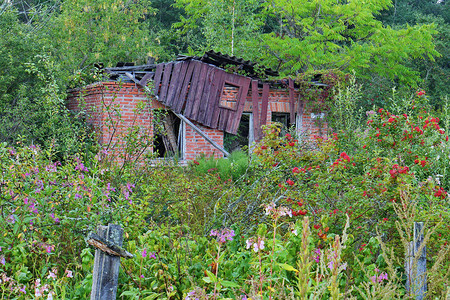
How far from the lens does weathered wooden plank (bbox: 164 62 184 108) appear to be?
12672 millimetres

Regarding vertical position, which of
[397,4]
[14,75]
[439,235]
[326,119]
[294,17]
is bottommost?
[439,235]

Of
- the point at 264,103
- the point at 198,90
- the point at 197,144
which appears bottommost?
the point at 197,144

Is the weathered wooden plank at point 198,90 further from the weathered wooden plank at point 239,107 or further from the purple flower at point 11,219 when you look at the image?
the purple flower at point 11,219

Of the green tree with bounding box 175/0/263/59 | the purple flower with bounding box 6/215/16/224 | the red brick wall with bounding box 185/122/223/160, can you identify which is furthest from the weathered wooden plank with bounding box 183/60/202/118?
the purple flower with bounding box 6/215/16/224

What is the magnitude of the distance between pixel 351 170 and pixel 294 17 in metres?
14.0

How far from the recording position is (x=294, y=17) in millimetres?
18969

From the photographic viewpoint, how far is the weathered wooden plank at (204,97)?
12781 millimetres

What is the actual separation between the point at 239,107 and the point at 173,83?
199 cm

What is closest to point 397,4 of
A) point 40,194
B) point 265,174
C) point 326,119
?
point 326,119

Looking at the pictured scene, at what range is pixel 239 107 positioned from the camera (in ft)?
42.8

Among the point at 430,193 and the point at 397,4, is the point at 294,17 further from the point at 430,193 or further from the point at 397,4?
the point at 430,193

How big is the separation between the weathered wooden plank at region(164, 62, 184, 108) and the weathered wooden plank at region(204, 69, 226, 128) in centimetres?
100

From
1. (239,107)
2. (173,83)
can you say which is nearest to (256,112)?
(239,107)

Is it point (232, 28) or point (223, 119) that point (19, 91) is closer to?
point (223, 119)
